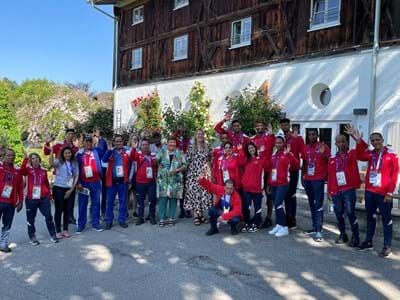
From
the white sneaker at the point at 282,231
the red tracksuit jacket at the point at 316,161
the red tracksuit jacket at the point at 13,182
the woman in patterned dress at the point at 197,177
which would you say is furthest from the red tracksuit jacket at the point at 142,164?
the red tracksuit jacket at the point at 316,161

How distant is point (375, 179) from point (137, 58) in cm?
1706

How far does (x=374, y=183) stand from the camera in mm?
6379

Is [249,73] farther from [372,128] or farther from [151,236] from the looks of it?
Result: [151,236]

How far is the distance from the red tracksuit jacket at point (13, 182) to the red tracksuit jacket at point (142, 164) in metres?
2.21

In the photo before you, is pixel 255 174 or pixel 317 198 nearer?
pixel 317 198

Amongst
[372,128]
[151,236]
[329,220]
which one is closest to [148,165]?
[151,236]

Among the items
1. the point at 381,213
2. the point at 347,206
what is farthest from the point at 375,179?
the point at 347,206

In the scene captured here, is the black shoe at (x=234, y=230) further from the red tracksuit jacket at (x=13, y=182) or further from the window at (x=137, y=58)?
the window at (x=137, y=58)

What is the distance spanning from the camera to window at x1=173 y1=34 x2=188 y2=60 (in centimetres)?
1832

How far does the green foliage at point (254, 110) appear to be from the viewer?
1259 cm

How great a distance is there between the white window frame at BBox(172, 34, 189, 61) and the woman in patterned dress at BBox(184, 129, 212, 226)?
10479 mm

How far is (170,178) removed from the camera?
329 inches

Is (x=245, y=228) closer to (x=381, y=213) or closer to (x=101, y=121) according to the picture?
(x=381, y=213)

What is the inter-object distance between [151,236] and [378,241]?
381 centimetres
